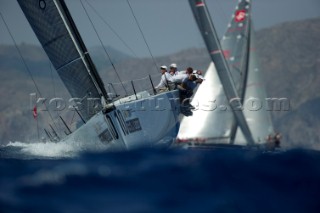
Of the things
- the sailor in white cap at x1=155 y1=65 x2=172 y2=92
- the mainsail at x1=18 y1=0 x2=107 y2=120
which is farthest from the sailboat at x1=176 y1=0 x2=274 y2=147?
the mainsail at x1=18 y1=0 x2=107 y2=120

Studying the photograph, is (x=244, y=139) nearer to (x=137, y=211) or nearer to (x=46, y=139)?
(x=46, y=139)

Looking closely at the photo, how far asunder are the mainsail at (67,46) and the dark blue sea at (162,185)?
4622mm

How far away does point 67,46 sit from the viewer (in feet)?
56.6

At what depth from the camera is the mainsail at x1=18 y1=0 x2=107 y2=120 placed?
17109 mm

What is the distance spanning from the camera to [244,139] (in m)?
28.8

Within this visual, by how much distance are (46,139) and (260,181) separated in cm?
890

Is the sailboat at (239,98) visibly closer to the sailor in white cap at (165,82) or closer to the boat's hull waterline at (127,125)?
the sailor in white cap at (165,82)

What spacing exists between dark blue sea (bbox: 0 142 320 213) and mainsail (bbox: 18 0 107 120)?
15.2 ft

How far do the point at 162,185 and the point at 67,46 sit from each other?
26.6ft

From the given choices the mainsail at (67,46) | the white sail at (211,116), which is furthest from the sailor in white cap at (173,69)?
the white sail at (211,116)

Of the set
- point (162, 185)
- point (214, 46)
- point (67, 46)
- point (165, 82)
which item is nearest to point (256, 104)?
point (214, 46)

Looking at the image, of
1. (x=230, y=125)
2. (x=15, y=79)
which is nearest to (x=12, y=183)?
(x=230, y=125)

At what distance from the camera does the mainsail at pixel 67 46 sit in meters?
17.1

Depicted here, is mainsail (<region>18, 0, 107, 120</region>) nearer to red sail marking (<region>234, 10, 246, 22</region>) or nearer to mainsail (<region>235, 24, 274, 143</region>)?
mainsail (<region>235, 24, 274, 143</region>)
